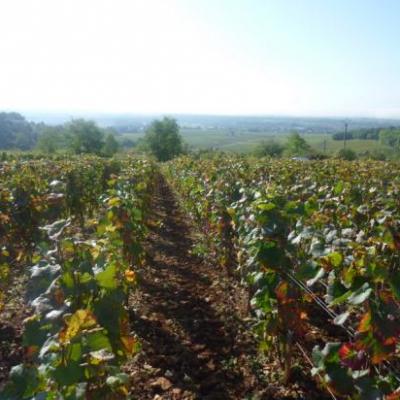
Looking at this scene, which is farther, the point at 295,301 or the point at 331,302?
the point at 295,301

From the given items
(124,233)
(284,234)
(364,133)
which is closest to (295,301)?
(284,234)

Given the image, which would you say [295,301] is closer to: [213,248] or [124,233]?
[124,233]

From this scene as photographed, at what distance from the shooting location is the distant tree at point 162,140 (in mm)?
68250

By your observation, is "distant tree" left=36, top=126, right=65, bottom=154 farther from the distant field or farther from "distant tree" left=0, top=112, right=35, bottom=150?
the distant field

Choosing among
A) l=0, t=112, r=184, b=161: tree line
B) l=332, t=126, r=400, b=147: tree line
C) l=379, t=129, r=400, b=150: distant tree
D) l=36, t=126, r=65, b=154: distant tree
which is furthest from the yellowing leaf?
l=379, t=129, r=400, b=150: distant tree

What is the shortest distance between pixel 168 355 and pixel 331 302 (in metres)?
2.46

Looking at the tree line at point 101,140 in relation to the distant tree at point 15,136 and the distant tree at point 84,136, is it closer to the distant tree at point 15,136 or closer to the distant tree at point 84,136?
the distant tree at point 84,136

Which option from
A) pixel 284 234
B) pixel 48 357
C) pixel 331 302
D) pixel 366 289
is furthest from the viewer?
pixel 284 234

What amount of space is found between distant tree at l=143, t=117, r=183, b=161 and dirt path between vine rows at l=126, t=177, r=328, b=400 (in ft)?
200

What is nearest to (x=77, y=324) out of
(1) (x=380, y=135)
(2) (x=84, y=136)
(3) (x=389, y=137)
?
(2) (x=84, y=136)

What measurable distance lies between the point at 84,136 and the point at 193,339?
7162 centimetres

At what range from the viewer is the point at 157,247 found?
8.96 meters

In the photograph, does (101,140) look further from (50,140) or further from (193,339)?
(193,339)

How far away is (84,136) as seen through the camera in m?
73.2
